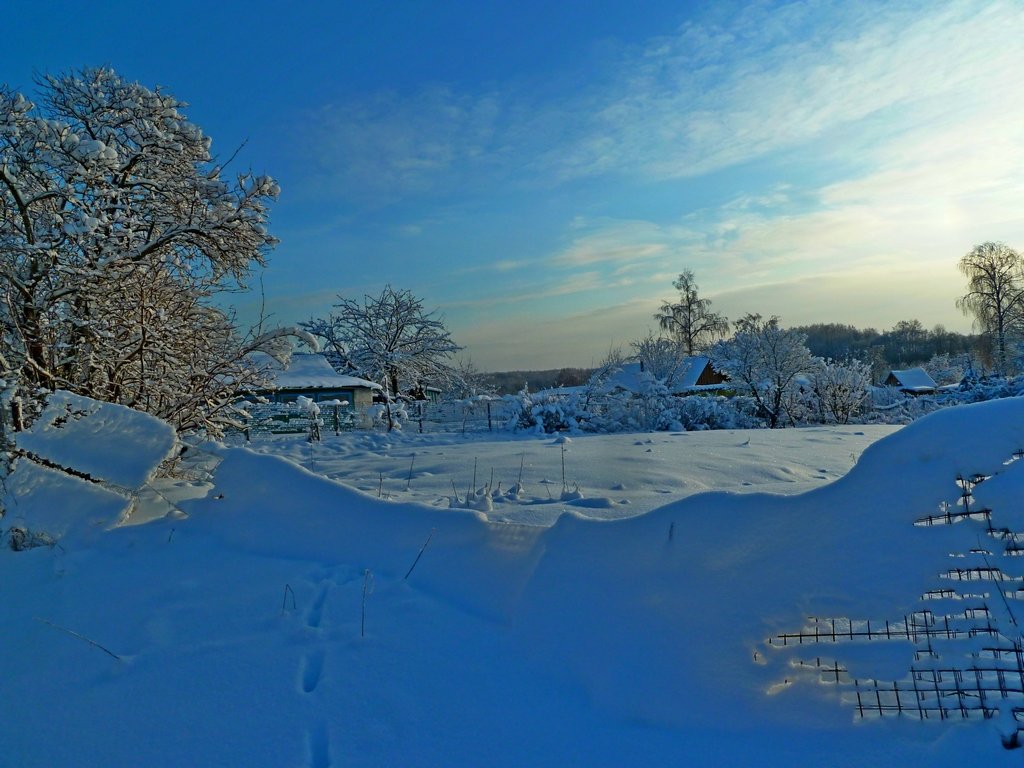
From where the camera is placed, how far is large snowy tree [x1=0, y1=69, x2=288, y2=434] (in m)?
4.59

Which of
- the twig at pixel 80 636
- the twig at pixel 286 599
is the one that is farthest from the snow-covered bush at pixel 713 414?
the twig at pixel 80 636

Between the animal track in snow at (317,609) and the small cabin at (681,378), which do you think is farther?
the small cabin at (681,378)

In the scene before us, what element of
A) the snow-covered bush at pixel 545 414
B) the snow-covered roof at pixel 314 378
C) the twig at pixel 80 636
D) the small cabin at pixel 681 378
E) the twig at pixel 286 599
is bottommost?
the twig at pixel 80 636

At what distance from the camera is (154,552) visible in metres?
3.68

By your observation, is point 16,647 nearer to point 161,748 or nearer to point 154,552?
point 154,552

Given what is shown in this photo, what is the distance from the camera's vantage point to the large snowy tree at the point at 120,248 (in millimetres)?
4594

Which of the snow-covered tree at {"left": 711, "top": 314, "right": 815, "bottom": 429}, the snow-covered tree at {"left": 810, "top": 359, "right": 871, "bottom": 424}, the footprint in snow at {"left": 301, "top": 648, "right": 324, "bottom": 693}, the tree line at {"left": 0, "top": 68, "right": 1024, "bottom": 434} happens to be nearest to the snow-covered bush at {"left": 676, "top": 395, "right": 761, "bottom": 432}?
the snow-covered tree at {"left": 711, "top": 314, "right": 815, "bottom": 429}

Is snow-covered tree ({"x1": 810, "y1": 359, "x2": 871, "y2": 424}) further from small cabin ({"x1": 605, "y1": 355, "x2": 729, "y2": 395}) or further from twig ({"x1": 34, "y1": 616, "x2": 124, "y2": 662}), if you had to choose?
twig ({"x1": 34, "y1": 616, "x2": 124, "y2": 662})

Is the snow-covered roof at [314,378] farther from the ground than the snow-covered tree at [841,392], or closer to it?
farther from the ground

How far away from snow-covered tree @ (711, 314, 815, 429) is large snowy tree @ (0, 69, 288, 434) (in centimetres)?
1866

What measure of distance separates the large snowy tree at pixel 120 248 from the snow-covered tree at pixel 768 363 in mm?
18658

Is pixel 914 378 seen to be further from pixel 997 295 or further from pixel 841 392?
pixel 841 392

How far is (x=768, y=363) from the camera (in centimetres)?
2170

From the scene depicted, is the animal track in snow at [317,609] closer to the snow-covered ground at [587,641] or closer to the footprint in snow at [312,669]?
the snow-covered ground at [587,641]
